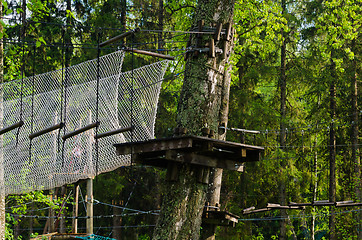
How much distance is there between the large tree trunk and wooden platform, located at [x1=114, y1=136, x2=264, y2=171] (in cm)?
25

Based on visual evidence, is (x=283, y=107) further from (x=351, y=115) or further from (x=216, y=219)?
(x=216, y=219)

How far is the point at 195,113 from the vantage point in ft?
18.9

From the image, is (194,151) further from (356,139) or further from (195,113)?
(356,139)

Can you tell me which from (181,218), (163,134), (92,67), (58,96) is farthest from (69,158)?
(163,134)

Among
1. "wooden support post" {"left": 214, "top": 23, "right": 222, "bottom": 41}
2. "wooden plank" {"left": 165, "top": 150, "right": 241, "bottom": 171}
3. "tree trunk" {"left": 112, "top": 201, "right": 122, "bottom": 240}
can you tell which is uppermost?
"wooden support post" {"left": 214, "top": 23, "right": 222, "bottom": 41}

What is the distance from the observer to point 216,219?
28.2ft

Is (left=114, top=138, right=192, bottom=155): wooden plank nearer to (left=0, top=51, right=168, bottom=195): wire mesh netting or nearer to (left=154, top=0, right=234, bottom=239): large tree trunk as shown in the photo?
(left=154, top=0, right=234, bottom=239): large tree trunk

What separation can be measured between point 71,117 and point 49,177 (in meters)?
0.92

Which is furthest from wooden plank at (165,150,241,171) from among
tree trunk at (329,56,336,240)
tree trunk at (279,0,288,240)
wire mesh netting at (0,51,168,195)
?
tree trunk at (329,56,336,240)

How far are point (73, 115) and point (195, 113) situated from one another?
6.93ft

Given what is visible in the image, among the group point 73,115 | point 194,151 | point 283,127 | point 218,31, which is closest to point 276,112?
point 283,127

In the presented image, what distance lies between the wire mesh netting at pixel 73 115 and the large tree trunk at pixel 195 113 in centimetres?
94

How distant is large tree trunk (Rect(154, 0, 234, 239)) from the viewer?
5.55 meters

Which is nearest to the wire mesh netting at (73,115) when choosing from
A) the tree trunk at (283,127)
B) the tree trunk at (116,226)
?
the tree trunk at (283,127)
